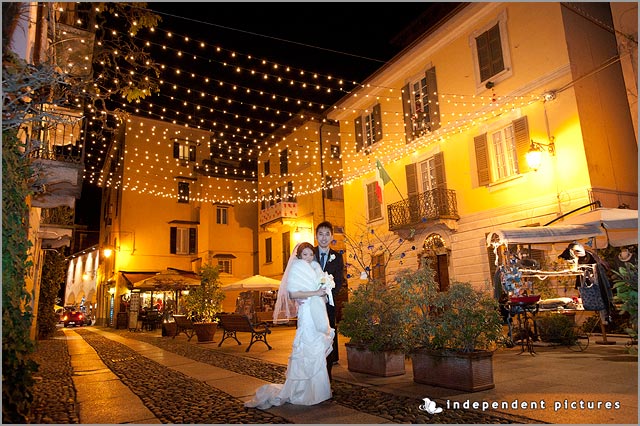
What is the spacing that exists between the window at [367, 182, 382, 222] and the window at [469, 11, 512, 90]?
6.12 m

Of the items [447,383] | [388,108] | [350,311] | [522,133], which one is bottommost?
[447,383]

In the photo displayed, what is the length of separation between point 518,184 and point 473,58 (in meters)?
4.58

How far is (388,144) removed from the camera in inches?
670

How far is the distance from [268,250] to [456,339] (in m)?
21.3

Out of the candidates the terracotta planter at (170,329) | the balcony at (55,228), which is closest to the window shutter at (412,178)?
the terracotta planter at (170,329)

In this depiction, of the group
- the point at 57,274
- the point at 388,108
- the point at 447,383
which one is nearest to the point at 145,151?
the point at 57,274

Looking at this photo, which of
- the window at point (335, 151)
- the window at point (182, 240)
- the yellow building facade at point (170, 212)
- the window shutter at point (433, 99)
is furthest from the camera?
the window at point (182, 240)

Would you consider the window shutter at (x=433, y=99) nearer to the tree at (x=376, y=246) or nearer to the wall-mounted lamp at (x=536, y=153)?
the wall-mounted lamp at (x=536, y=153)

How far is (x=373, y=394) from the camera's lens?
16.5 ft

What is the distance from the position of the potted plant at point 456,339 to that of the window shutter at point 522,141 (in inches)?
305

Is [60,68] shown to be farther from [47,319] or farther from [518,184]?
[47,319]

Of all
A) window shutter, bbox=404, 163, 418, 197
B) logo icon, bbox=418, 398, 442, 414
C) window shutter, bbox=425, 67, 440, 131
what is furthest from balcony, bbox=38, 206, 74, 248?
window shutter, bbox=425, 67, 440, 131

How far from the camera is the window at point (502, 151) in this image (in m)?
12.0

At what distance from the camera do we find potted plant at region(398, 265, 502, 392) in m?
4.95
